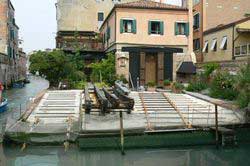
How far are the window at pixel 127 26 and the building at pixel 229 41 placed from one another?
7.81 meters

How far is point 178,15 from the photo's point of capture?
37.1m

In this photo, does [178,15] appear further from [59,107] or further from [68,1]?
[68,1]

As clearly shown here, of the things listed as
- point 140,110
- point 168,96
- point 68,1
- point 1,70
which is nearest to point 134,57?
point 168,96

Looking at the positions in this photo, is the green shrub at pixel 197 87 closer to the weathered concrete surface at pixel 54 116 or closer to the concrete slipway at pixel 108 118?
the concrete slipway at pixel 108 118

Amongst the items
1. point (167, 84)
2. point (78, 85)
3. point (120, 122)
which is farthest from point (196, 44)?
point (120, 122)

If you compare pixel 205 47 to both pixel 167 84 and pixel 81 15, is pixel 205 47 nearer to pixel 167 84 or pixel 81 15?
pixel 167 84

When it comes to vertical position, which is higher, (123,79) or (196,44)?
(196,44)

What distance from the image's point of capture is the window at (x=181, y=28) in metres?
37.2

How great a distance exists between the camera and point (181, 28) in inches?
1474

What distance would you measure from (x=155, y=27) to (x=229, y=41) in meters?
6.66

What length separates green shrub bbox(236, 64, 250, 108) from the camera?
2130 centimetres

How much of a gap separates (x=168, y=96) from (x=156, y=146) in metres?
8.36

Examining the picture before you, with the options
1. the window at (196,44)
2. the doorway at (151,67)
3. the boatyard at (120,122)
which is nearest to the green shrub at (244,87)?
the boatyard at (120,122)

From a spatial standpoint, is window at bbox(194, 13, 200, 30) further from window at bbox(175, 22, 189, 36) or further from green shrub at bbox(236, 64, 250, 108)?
green shrub at bbox(236, 64, 250, 108)
